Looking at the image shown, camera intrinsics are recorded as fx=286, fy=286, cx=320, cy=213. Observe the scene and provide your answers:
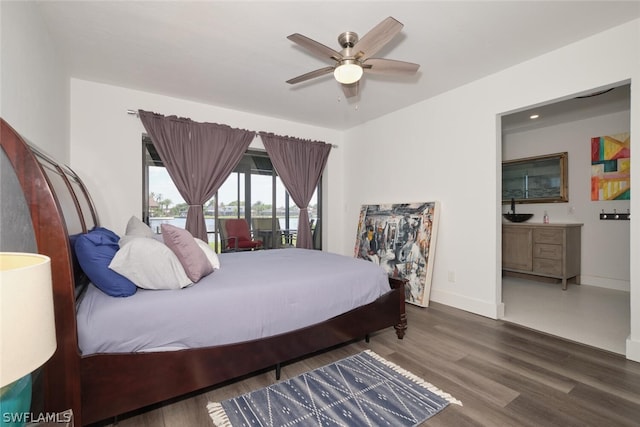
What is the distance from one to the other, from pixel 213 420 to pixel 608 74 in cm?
388

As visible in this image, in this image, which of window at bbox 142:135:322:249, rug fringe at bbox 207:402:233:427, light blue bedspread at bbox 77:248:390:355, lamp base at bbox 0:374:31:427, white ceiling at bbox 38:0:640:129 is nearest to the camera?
lamp base at bbox 0:374:31:427

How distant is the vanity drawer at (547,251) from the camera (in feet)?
14.2

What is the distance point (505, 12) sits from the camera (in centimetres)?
215

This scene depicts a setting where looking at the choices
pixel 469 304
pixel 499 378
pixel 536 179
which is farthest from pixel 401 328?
pixel 536 179

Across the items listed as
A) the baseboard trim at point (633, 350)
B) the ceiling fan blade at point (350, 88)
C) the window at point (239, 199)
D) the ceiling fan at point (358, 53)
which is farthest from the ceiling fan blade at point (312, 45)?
the baseboard trim at point (633, 350)

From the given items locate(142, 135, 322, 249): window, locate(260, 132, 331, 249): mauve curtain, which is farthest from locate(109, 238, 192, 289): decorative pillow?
locate(260, 132, 331, 249): mauve curtain

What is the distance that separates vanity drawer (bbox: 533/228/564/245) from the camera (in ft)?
14.2

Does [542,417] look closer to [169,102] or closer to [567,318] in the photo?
[567,318]

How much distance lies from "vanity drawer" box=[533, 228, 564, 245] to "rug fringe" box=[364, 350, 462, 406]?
12.5 feet

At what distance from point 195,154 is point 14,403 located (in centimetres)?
327

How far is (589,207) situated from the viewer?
4469mm

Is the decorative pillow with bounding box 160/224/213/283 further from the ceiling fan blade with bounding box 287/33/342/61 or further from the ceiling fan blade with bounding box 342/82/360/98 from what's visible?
the ceiling fan blade with bounding box 342/82/360/98

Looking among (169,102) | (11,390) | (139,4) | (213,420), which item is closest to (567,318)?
(213,420)

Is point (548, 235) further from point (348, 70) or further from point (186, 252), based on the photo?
point (186, 252)
